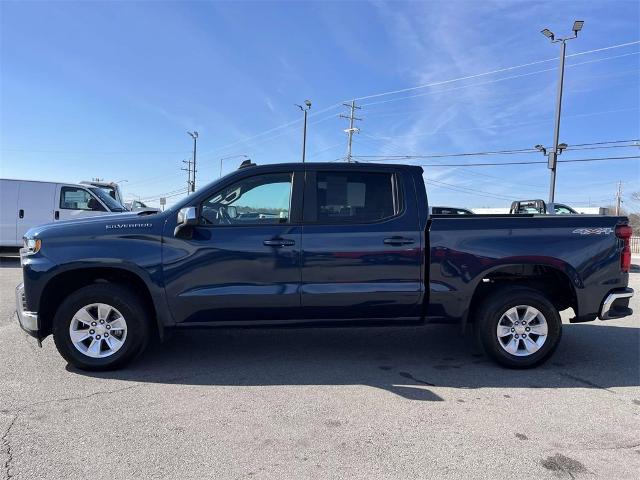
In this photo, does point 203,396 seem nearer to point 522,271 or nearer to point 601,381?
point 522,271

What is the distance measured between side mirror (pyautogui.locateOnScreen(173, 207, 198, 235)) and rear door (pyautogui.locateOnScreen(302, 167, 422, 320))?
3.31 feet

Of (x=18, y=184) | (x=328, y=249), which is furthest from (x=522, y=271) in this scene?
(x=18, y=184)

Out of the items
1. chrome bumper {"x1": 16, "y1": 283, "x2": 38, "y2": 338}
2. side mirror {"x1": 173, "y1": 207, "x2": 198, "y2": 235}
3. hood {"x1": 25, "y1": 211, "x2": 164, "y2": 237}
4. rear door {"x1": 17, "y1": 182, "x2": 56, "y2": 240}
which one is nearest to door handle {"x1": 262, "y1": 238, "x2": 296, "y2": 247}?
side mirror {"x1": 173, "y1": 207, "x2": 198, "y2": 235}

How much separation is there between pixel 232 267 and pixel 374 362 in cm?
175

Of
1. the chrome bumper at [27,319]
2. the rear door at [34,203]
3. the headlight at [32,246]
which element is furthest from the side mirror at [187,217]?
the rear door at [34,203]

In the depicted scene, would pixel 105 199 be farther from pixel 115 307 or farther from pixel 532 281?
pixel 532 281

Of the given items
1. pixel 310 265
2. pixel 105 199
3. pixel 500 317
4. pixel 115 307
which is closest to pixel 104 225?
pixel 115 307

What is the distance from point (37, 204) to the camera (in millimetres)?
13859

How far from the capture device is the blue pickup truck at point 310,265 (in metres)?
4.55

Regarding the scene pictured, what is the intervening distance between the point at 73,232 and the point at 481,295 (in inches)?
157

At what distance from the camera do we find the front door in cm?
457

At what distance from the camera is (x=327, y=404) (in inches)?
157

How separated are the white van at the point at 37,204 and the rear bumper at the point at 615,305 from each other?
12732 mm

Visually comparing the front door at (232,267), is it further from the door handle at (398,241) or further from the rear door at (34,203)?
the rear door at (34,203)
